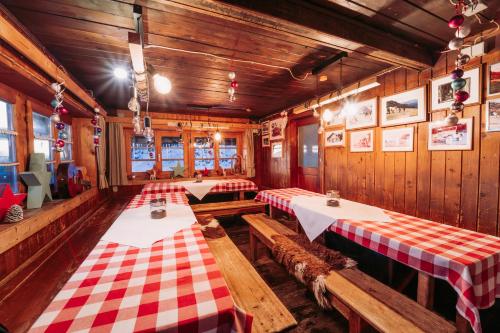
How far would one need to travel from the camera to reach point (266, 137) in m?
6.68

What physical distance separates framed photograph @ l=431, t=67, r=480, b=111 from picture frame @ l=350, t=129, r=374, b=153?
0.92 m

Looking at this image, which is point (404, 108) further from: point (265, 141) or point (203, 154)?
point (203, 154)

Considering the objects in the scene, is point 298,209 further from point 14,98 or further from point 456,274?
point 14,98

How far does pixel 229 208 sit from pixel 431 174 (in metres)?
3.31

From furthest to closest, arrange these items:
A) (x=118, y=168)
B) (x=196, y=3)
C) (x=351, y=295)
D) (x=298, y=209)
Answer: (x=118, y=168)
(x=298, y=209)
(x=351, y=295)
(x=196, y=3)

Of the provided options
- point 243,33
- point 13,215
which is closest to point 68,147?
point 13,215

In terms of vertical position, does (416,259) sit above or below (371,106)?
below

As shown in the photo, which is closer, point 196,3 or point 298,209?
point 196,3

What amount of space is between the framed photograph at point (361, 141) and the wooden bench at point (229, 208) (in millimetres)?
2291

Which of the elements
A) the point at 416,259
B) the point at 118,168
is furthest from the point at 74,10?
the point at 118,168

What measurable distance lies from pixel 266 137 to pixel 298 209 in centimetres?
419

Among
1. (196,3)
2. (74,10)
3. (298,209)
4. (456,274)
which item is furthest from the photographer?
(298,209)

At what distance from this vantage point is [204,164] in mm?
6504

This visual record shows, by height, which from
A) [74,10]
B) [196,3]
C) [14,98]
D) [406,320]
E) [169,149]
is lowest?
[406,320]
